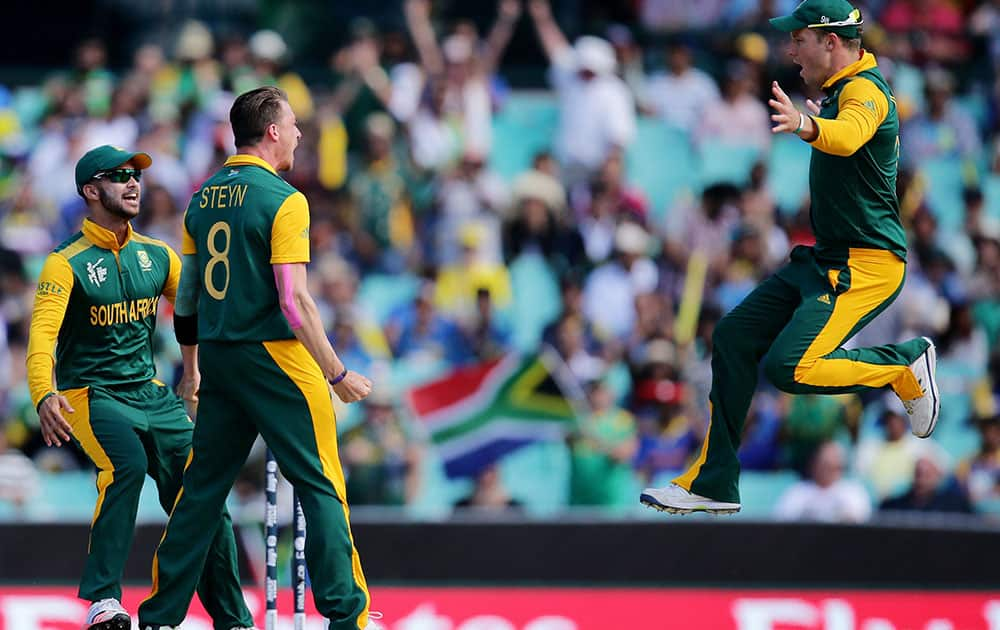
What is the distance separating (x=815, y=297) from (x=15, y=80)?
38.0 feet

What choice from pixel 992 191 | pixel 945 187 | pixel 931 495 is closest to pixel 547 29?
pixel 945 187

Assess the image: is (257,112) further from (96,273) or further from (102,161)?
(96,273)

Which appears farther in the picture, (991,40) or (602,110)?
(991,40)

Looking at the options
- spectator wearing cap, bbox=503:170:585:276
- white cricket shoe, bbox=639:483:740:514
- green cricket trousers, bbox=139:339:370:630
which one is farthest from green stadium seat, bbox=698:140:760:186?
green cricket trousers, bbox=139:339:370:630

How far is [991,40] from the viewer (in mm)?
17828

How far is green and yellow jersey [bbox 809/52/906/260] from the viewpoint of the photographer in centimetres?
808

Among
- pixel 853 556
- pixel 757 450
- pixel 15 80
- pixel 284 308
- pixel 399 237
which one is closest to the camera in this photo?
pixel 284 308

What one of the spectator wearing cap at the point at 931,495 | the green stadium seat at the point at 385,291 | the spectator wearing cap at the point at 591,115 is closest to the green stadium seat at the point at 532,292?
the green stadium seat at the point at 385,291

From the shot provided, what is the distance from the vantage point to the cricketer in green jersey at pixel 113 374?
8.35 metres

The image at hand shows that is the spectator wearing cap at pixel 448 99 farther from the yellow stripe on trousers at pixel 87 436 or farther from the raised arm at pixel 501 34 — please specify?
the yellow stripe on trousers at pixel 87 436

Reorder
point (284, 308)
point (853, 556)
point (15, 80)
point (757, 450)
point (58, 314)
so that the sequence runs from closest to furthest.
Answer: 1. point (284, 308)
2. point (58, 314)
3. point (853, 556)
4. point (757, 450)
5. point (15, 80)

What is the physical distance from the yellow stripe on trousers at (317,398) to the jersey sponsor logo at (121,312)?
42.4 inches

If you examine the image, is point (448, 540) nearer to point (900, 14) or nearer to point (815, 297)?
point (815, 297)

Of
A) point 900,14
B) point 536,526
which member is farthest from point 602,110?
point 536,526
